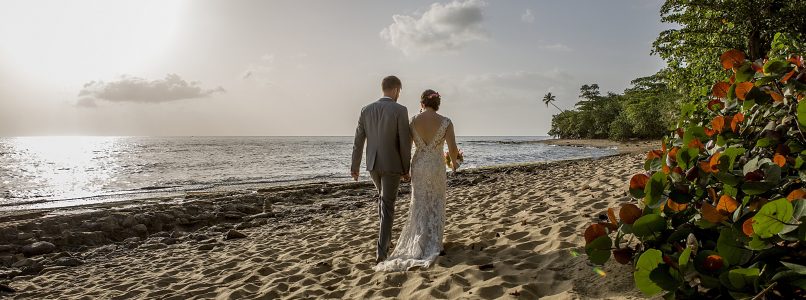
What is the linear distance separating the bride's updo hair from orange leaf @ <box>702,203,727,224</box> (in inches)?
145

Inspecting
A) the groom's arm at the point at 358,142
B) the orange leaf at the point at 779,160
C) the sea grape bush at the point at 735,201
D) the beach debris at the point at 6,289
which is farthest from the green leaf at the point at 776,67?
the beach debris at the point at 6,289

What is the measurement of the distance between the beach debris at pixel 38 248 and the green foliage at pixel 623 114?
3441cm

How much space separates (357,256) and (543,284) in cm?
286

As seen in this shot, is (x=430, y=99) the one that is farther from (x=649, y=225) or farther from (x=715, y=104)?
(x=649, y=225)

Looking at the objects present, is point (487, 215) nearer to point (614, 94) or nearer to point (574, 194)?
point (574, 194)

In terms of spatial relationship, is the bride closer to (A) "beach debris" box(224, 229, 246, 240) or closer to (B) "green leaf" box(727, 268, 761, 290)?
(B) "green leaf" box(727, 268, 761, 290)

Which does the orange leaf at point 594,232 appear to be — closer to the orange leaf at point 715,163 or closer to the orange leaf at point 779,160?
the orange leaf at point 715,163

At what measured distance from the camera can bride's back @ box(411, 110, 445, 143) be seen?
5.26 metres

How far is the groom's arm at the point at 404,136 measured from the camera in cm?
525

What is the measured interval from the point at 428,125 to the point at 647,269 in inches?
142

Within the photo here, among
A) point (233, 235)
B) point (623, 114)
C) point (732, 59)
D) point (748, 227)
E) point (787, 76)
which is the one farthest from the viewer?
point (623, 114)

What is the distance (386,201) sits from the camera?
17.4 ft

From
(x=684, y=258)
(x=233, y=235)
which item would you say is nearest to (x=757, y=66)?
(x=684, y=258)

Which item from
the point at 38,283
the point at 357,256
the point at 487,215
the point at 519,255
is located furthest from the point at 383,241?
the point at 38,283
